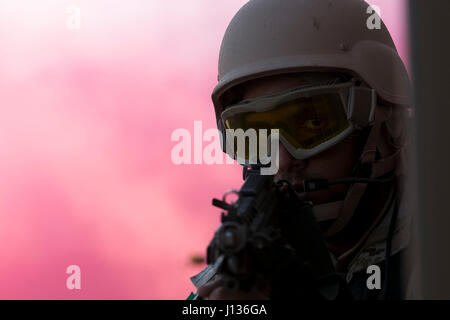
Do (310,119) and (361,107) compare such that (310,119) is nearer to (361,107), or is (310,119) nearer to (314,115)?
(314,115)

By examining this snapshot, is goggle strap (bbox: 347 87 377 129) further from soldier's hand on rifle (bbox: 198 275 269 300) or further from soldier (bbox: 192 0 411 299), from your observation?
soldier's hand on rifle (bbox: 198 275 269 300)

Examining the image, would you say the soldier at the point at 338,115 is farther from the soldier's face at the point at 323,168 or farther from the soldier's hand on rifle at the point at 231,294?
the soldier's hand on rifle at the point at 231,294

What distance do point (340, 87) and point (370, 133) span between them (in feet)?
0.94

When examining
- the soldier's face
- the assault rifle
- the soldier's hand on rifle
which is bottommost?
the soldier's hand on rifle

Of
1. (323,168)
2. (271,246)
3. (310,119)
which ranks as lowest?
(271,246)

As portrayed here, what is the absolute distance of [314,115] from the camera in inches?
105

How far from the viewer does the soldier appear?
8.71ft

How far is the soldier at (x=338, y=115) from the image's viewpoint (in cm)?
266

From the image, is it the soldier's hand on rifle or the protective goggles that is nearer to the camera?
the soldier's hand on rifle

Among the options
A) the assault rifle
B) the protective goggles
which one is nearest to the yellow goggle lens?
the protective goggles

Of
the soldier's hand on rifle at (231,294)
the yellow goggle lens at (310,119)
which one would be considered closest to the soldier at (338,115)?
the yellow goggle lens at (310,119)

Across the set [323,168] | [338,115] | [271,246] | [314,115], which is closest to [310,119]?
[314,115]

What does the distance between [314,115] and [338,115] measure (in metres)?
0.12
